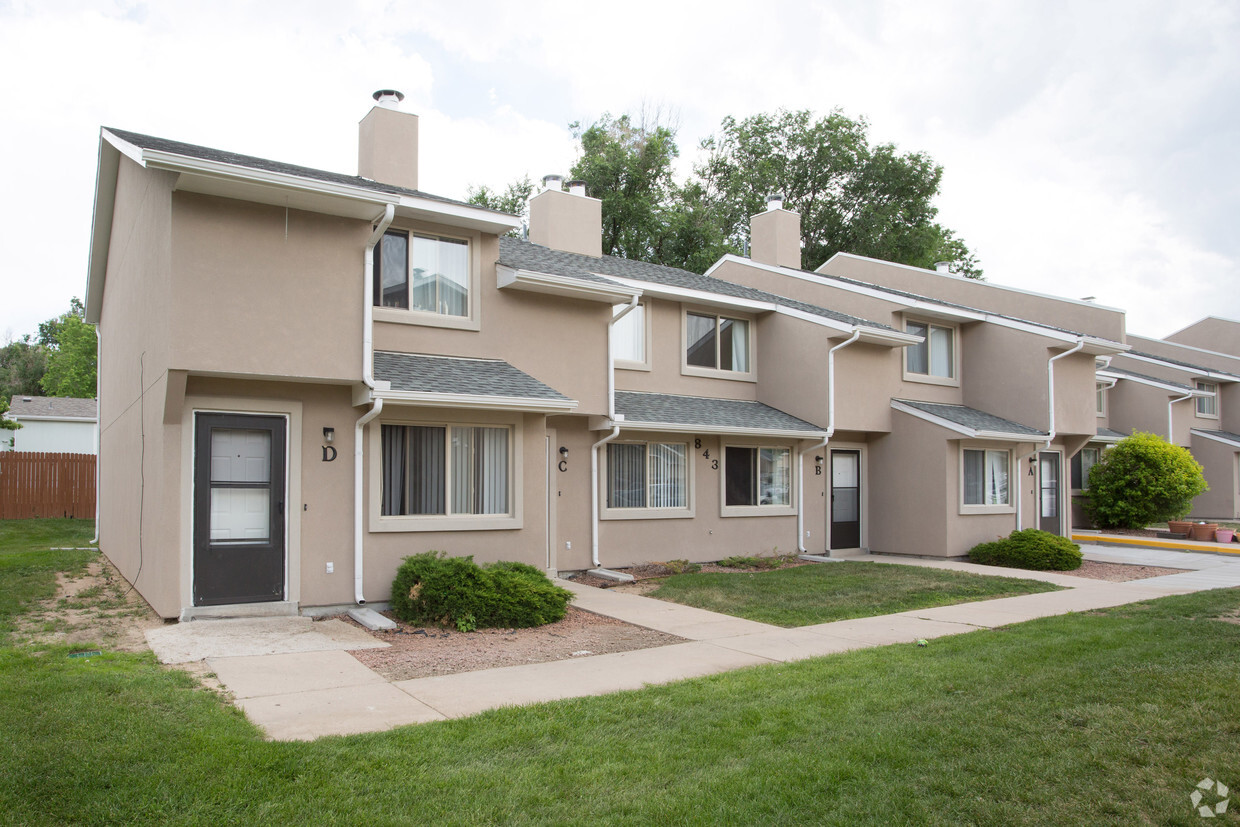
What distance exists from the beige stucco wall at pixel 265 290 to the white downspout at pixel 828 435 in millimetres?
9634

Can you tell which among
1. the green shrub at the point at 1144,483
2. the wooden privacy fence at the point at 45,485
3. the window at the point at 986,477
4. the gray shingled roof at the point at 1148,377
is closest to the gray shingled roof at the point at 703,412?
the window at the point at 986,477

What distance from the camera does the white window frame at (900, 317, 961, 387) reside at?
61.0 feet

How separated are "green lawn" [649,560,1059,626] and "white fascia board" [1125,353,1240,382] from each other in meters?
19.8

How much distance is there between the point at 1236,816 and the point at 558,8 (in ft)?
54.8

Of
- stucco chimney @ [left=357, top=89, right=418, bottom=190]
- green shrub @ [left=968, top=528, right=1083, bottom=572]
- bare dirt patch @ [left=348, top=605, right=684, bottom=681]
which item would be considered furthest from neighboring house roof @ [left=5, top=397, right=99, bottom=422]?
green shrub @ [left=968, top=528, right=1083, bottom=572]

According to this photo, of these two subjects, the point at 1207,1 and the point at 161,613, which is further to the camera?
the point at 161,613

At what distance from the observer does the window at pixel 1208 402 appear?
30.4 metres

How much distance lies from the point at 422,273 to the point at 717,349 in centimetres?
716

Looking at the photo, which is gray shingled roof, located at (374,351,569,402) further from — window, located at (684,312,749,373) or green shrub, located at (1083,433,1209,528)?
green shrub, located at (1083,433,1209,528)

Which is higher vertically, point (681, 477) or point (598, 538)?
point (681, 477)

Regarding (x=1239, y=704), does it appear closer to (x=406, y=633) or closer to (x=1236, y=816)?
(x=1236, y=816)

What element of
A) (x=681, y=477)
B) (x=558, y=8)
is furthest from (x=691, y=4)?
(x=681, y=477)

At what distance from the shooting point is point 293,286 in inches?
369

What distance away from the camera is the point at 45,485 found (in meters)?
22.9
